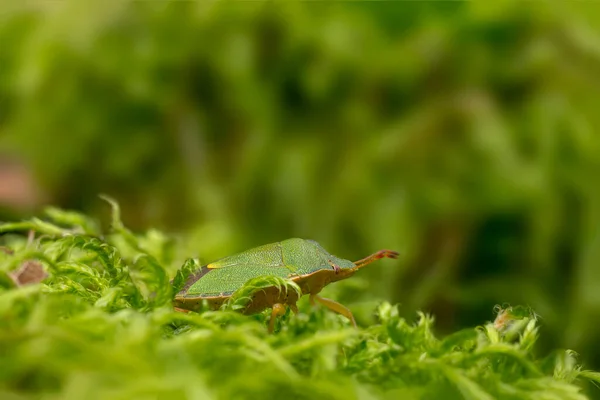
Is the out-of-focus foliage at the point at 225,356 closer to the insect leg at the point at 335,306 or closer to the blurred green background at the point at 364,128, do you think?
the insect leg at the point at 335,306

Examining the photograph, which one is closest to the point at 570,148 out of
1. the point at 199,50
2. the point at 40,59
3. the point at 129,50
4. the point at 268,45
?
the point at 268,45

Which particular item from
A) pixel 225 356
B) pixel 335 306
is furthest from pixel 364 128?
pixel 225 356

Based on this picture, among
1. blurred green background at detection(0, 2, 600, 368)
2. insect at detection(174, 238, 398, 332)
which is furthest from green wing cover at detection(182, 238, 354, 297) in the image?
blurred green background at detection(0, 2, 600, 368)

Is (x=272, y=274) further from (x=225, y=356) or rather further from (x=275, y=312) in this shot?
(x=225, y=356)

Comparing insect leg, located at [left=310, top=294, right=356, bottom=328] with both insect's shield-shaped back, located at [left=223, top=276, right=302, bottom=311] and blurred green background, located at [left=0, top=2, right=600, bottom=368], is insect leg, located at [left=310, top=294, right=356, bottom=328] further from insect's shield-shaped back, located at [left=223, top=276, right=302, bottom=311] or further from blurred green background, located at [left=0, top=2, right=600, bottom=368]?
blurred green background, located at [left=0, top=2, right=600, bottom=368]

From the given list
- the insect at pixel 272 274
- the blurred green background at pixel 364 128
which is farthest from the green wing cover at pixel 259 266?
the blurred green background at pixel 364 128

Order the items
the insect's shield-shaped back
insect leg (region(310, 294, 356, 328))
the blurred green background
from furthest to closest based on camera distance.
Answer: the blurred green background
insect leg (region(310, 294, 356, 328))
the insect's shield-shaped back

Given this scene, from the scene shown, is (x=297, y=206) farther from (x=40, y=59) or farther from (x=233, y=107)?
(x=40, y=59)
